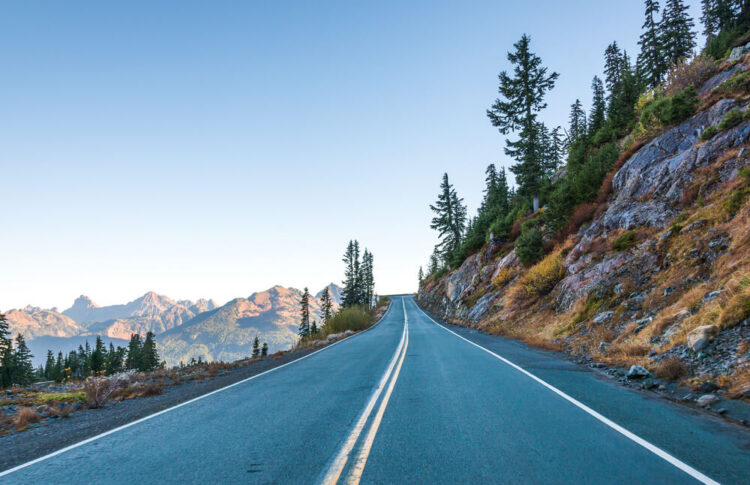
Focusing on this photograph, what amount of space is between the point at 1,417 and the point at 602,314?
16914 mm

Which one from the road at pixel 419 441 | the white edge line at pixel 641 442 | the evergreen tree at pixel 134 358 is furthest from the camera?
the evergreen tree at pixel 134 358

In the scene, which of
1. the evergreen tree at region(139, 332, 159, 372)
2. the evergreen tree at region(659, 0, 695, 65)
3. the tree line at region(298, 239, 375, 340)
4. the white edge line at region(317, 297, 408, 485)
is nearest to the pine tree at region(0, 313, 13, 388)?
the evergreen tree at region(139, 332, 159, 372)

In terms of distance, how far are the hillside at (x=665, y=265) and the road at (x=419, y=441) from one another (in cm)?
238

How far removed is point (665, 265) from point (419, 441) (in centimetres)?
1257

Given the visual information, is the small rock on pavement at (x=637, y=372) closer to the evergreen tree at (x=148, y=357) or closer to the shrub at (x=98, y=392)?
the shrub at (x=98, y=392)

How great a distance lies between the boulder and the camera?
23.1 feet

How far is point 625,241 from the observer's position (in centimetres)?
1530

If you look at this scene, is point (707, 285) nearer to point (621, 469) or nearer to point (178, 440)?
point (621, 469)

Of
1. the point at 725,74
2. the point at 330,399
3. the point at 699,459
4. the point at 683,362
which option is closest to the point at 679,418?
the point at 699,459

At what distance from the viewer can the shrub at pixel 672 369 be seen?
22.1 feet

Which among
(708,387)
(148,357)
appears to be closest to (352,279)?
(148,357)

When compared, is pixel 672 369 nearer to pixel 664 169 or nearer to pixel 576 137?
pixel 664 169

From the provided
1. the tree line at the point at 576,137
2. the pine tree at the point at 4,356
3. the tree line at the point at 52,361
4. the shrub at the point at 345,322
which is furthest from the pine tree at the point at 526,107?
the pine tree at the point at 4,356

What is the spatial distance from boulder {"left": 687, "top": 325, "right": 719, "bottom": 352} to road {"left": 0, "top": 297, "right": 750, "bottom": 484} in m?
2.02
